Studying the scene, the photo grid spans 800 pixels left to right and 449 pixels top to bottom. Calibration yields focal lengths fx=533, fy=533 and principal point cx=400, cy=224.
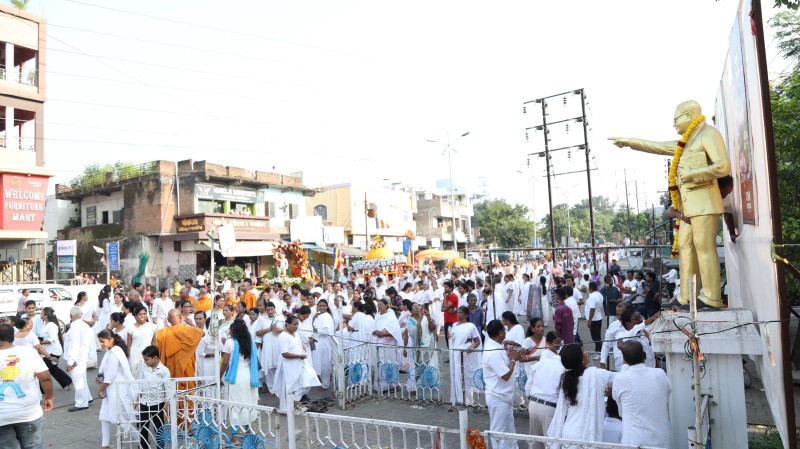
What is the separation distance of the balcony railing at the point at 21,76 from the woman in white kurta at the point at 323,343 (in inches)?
726

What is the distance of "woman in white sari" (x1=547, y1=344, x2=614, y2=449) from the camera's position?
4637mm

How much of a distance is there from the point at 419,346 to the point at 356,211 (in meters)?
32.7

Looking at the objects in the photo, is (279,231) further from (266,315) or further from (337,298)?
(266,315)

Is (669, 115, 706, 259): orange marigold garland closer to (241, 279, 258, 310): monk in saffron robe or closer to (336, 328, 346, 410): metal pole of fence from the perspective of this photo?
(336, 328, 346, 410): metal pole of fence

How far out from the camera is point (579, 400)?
15.6ft

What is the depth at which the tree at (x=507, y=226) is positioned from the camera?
55562 millimetres

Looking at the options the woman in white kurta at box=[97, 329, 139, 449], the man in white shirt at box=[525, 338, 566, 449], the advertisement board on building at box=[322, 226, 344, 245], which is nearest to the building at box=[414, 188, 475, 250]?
the advertisement board on building at box=[322, 226, 344, 245]

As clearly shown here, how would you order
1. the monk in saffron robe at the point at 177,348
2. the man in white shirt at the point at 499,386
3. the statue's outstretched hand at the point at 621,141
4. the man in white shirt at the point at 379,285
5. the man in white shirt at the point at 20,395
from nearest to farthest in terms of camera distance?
the man in white shirt at the point at 20,395
the statue's outstretched hand at the point at 621,141
the man in white shirt at the point at 499,386
the monk in saffron robe at the point at 177,348
the man in white shirt at the point at 379,285

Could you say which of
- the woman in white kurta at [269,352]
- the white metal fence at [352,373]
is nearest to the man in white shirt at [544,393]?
the white metal fence at [352,373]

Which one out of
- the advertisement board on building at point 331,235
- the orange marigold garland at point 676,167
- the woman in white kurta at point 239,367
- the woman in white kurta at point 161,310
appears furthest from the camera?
the advertisement board on building at point 331,235

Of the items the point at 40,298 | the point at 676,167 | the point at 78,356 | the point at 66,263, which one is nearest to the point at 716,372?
the point at 676,167

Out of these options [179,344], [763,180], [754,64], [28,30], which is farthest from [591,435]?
[28,30]

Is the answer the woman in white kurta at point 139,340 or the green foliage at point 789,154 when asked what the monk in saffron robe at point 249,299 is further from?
the green foliage at point 789,154

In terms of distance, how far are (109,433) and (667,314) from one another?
6.86m
